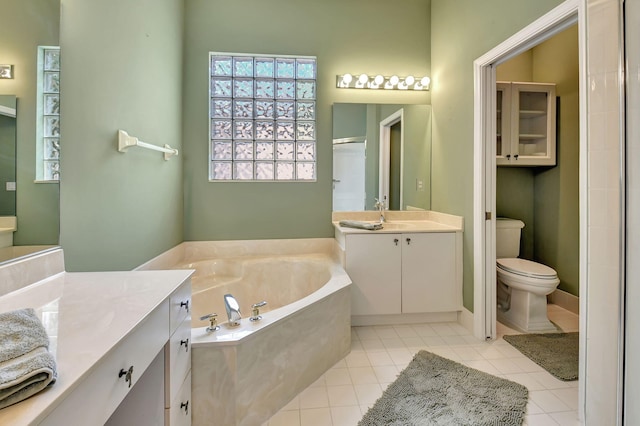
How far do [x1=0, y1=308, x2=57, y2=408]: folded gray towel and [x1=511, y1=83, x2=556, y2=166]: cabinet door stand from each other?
3175 mm

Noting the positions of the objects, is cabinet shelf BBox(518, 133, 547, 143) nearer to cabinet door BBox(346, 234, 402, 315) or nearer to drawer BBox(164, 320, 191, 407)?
cabinet door BBox(346, 234, 402, 315)

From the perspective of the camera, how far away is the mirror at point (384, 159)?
2.81 meters

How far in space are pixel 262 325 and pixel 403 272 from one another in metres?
1.35

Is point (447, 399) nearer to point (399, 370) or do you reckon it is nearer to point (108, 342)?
point (399, 370)

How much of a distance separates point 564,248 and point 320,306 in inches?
95.0

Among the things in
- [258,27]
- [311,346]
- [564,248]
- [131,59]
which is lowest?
[311,346]

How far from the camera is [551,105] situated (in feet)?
8.89

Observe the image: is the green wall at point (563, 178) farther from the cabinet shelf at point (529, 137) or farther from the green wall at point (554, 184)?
the cabinet shelf at point (529, 137)

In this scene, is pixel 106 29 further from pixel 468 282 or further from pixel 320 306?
pixel 468 282

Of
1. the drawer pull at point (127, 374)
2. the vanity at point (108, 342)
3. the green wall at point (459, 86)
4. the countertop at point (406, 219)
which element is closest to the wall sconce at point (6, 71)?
the vanity at point (108, 342)

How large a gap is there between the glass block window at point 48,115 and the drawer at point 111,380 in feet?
2.33

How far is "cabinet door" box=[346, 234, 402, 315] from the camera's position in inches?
92.3

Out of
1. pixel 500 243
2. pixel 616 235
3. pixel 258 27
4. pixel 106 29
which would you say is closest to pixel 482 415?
pixel 616 235

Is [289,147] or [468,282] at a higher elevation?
[289,147]
